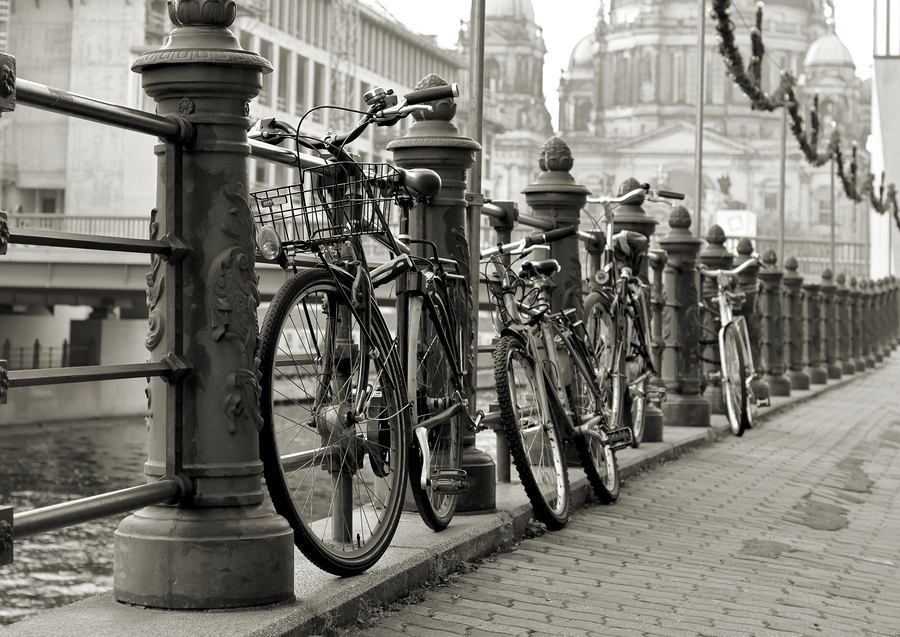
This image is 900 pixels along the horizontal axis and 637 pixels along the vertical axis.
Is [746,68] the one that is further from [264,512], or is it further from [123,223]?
[123,223]

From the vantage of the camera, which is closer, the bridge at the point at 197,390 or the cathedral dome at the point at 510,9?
the bridge at the point at 197,390

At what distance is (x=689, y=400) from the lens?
10.4 metres

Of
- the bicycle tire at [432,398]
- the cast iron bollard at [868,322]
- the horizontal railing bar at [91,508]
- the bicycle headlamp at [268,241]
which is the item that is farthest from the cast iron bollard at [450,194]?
the cast iron bollard at [868,322]

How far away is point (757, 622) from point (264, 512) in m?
1.56

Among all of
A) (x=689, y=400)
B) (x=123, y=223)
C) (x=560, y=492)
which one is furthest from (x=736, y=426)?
(x=123, y=223)

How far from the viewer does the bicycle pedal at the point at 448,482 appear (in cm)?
460

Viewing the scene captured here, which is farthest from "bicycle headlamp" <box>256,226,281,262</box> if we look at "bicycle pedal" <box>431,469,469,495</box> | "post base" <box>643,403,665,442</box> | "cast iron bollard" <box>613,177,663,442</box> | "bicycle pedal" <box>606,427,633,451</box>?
"post base" <box>643,403,665,442</box>

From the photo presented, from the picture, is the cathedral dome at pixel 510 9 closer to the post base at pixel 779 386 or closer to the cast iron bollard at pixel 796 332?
the cast iron bollard at pixel 796 332

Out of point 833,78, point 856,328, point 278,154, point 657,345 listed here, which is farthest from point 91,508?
point 833,78

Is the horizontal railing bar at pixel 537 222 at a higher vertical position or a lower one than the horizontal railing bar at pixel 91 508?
higher

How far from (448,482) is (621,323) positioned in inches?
123

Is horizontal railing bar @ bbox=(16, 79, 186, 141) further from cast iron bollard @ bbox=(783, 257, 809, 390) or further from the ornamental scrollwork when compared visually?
cast iron bollard @ bbox=(783, 257, 809, 390)

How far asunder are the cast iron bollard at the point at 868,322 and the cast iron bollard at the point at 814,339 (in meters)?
7.29

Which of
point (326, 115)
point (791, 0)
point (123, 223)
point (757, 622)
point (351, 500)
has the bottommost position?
point (757, 622)
